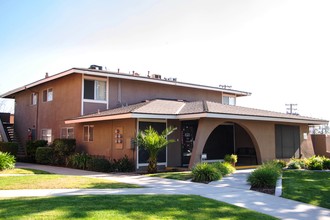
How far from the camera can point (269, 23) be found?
46.8 ft

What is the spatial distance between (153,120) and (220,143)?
5743 mm

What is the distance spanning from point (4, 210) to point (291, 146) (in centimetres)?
1837

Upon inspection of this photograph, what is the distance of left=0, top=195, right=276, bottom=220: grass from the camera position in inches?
265

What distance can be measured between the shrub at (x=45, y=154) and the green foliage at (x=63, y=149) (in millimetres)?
316

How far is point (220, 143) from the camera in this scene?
21.0 meters

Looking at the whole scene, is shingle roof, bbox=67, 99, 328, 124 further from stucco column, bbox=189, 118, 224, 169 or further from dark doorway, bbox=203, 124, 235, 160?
dark doorway, bbox=203, 124, 235, 160

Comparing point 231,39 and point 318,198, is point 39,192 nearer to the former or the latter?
point 318,198

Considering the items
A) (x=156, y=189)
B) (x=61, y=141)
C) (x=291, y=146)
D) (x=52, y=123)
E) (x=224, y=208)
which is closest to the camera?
(x=224, y=208)

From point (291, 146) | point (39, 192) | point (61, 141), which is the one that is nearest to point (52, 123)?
point (61, 141)

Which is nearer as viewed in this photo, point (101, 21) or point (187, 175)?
point (187, 175)

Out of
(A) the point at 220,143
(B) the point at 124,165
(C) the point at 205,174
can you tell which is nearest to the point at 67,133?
(B) the point at 124,165

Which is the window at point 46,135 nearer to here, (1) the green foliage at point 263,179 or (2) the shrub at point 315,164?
(1) the green foliage at point 263,179

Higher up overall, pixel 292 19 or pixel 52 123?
pixel 292 19

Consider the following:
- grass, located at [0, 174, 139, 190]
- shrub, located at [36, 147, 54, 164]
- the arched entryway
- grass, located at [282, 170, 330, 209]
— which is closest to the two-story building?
the arched entryway
